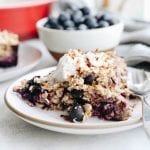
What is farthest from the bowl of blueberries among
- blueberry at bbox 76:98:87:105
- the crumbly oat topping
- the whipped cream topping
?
blueberry at bbox 76:98:87:105

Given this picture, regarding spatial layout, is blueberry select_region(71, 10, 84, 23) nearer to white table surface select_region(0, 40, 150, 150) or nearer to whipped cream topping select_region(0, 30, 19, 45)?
whipped cream topping select_region(0, 30, 19, 45)

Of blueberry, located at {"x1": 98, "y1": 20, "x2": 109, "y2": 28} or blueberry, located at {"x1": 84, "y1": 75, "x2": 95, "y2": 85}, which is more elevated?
blueberry, located at {"x1": 84, "y1": 75, "x2": 95, "y2": 85}

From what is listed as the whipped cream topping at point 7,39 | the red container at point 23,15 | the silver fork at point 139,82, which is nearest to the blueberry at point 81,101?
the silver fork at point 139,82

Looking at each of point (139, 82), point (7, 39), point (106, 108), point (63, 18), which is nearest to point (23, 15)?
point (7, 39)

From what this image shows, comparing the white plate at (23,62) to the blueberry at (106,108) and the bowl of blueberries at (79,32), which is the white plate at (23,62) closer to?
the bowl of blueberries at (79,32)

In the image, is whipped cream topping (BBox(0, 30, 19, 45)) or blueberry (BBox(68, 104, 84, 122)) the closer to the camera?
blueberry (BBox(68, 104, 84, 122))

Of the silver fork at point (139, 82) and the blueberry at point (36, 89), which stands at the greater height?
the blueberry at point (36, 89)

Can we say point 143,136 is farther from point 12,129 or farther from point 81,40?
point 81,40

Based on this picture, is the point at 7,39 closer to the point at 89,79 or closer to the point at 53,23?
the point at 53,23
